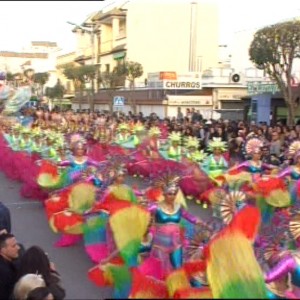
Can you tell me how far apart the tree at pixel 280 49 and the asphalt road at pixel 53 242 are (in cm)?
1049

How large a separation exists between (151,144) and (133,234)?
927 centimetres

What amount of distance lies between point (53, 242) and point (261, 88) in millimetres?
17373

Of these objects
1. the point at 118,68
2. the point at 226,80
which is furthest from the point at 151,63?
the point at 226,80

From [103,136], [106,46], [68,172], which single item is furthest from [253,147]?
[106,46]

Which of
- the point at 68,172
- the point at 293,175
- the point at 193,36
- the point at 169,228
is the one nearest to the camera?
the point at 169,228

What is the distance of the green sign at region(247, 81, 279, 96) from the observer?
75.8 feet

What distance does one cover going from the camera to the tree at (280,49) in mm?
19578

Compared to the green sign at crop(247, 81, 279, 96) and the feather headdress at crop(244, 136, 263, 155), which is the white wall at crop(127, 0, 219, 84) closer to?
the green sign at crop(247, 81, 279, 96)

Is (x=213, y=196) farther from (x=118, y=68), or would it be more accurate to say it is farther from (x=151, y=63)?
(x=151, y=63)

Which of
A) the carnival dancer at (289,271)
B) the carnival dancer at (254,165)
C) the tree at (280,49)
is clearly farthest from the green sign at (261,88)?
the carnival dancer at (289,271)

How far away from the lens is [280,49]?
20.3m

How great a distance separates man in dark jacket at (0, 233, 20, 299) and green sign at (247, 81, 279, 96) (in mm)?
19693

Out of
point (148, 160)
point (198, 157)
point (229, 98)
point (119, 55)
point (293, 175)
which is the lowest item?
point (148, 160)

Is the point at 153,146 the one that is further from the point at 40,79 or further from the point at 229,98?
the point at 40,79
